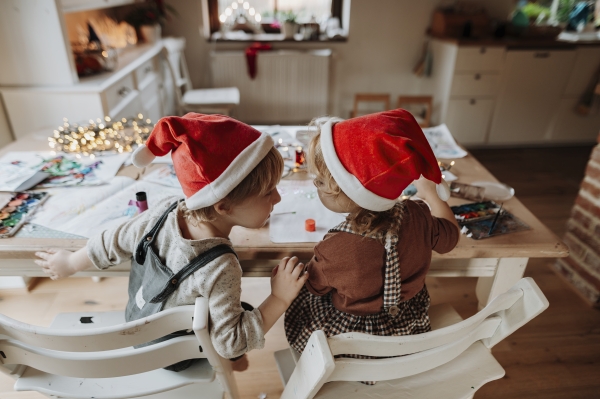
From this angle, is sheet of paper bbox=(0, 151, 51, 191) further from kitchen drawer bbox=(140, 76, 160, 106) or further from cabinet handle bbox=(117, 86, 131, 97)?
kitchen drawer bbox=(140, 76, 160, 106)

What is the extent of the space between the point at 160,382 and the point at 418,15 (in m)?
3.59

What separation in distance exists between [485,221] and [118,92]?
2.03 metres

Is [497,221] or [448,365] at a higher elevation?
[497,221]

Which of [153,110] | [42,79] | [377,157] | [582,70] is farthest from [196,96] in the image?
[582,70]

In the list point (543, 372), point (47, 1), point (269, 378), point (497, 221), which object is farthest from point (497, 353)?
point (47, 1)

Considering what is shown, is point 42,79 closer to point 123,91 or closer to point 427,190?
point 123,91

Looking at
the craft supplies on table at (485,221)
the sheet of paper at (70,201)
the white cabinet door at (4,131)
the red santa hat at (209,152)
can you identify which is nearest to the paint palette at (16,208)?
the sheet of paper at (70,201)

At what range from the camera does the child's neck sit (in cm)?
86

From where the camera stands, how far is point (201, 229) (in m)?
0.87

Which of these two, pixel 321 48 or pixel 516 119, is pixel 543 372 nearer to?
pixel 516 119

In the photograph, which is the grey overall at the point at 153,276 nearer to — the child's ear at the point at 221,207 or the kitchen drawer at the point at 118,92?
the child's ear at the point at 221,207

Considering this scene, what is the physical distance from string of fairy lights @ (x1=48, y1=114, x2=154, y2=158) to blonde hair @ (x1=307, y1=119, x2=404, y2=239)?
896 millimetres

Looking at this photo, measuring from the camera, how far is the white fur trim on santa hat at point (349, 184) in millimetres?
755

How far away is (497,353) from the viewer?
160 cm
